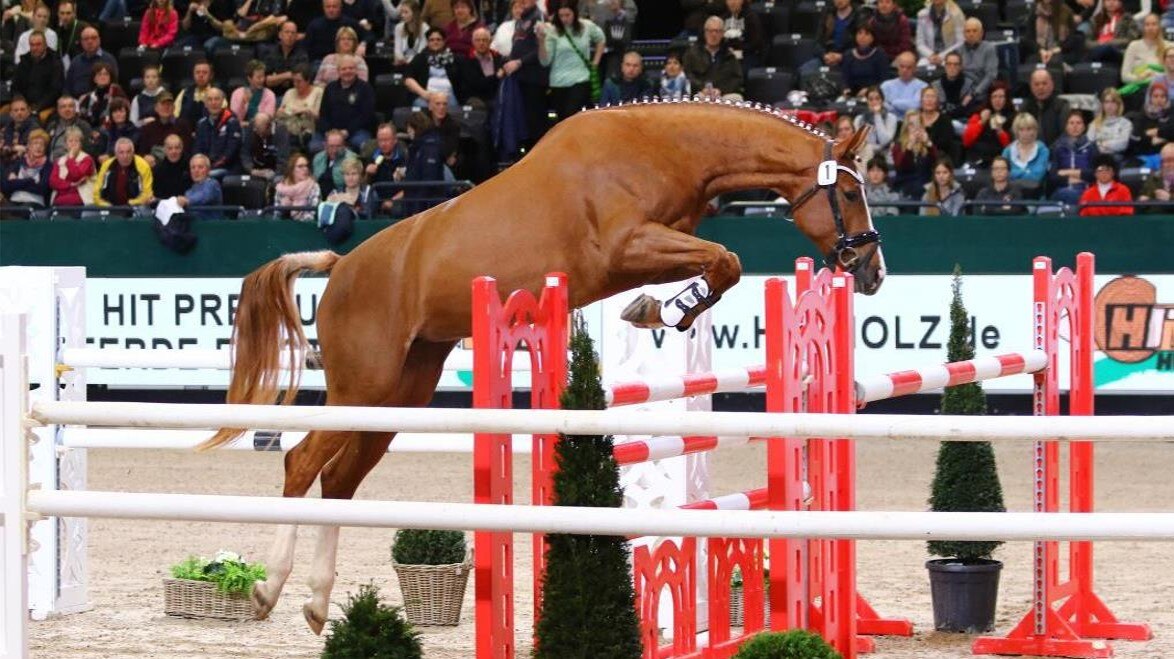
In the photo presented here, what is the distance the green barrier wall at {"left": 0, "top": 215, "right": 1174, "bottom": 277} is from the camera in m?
12.5

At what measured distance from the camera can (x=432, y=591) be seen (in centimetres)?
667

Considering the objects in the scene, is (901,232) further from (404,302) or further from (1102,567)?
(404,302)

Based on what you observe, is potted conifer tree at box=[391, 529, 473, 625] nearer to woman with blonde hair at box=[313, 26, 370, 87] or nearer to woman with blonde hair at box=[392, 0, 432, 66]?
woman with blonde hair at box=[313, 26, 370, 87]

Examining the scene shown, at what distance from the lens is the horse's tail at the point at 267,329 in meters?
6.66

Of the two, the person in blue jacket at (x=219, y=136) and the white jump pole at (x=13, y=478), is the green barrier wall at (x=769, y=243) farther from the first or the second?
the white jump pole at (x=13, y=478)

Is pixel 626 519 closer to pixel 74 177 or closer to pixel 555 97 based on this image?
pixel 555 97

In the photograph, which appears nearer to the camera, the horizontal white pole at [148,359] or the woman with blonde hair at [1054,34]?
the horizontal white pole at [148,359]

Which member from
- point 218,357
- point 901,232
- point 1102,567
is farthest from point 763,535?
point 901,232

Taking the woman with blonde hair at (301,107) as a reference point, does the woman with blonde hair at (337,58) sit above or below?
above

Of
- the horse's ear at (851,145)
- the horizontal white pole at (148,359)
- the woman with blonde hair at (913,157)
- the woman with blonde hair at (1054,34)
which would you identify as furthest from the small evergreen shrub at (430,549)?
the woman with blonde hair at (1054,34)

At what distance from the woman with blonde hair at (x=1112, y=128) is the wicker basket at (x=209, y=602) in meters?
8.62

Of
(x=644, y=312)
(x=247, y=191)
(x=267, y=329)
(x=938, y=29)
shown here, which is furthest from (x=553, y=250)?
(x=938, y=29)

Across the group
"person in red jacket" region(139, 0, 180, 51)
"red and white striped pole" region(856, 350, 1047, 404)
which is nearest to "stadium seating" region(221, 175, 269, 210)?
"person in red jacket" region(139, 0, 180, 51)

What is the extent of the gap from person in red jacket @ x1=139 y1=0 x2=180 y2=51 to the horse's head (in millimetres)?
12319
